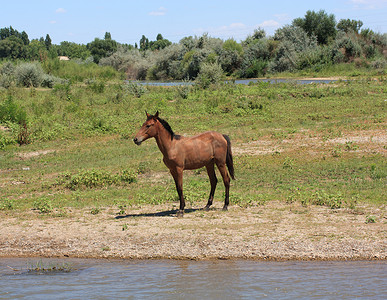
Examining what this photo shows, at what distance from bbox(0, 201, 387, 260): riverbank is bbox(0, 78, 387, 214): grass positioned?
70 centimetres

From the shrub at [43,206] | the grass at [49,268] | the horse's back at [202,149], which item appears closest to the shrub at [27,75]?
the shrub at [43,206]

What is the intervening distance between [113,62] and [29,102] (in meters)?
52.6

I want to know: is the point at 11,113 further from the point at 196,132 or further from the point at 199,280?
the point at 199,280

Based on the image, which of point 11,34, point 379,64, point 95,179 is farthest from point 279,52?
point 11,34

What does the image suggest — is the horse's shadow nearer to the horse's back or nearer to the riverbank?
the riverbank

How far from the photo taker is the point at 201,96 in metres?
29.2

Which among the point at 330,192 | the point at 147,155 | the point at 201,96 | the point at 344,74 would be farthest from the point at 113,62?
the point at 330,192

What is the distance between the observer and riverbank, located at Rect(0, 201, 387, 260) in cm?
854

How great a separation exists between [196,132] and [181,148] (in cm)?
1040

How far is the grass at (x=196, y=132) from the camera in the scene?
40.7 feet

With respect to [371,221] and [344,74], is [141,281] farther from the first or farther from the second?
[344,74]

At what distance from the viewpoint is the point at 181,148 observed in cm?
1029

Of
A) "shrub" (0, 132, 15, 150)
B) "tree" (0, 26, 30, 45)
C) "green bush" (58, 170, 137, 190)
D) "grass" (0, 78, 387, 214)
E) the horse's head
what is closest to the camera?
the horse's head

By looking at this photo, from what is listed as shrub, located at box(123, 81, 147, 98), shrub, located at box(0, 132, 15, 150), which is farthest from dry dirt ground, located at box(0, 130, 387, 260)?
shrub, located at box(123, 81, 147, 98)
